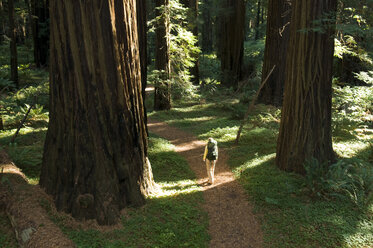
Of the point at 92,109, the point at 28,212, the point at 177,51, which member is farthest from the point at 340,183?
the point at 177,51

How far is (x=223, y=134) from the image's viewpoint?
11.0 m

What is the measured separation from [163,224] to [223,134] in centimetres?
640

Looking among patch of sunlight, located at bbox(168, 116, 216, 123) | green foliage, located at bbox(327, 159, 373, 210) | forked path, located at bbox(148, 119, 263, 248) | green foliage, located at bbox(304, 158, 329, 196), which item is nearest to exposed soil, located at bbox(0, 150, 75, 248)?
forked path, located at bbox(148, 119, 263, 248)

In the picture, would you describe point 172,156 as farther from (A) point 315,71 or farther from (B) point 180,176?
(A) point 315,71

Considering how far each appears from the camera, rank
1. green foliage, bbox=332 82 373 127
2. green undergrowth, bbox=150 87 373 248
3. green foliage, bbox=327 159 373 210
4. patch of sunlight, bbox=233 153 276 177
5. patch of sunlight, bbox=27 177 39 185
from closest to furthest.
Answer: green undergrowth, bbox=150 87 373 248
patch of sunlight, bbox=27 177 39 185
green foliage, bbox=327 159 373 210
patch of sunlight, bbox=233 153 276 177
green foliage, bbox=332 82 373 127

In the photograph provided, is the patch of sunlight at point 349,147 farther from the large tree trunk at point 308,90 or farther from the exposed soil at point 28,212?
the exposed soil at point 28,212

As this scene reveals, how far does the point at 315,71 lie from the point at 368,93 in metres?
5.37

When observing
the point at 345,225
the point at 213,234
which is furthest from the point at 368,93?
the point at 213,234

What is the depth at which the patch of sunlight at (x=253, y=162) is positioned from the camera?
7774mm

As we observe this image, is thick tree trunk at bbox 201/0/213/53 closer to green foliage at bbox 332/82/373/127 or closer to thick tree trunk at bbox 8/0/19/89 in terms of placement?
thick tree trunk at bbox 8/0/19/89

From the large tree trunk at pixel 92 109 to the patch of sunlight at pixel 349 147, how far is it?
247 inches

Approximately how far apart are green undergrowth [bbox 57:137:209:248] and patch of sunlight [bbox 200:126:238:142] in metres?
3.79

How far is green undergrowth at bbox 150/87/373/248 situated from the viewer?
16.7 feet

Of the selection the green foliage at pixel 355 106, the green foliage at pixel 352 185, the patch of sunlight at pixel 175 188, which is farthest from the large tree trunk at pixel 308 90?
the green foliage at pixel 355 106
